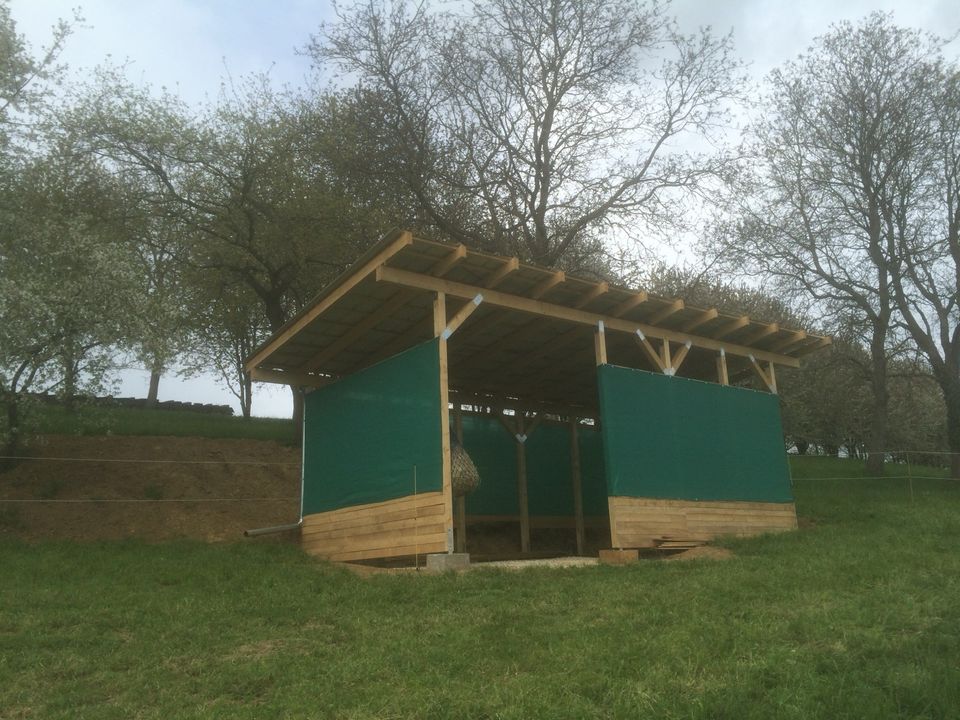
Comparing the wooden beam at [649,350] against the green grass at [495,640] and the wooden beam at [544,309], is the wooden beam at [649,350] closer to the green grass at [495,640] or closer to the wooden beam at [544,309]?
the wooden beam at [544,309]

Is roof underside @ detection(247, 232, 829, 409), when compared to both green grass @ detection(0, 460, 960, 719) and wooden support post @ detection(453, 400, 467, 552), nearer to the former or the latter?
wooden support post @ detection(453, 400, 467, 552)

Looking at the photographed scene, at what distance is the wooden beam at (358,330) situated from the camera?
9.66 m

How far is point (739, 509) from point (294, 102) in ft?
40.3

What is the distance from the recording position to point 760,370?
13.2 metres

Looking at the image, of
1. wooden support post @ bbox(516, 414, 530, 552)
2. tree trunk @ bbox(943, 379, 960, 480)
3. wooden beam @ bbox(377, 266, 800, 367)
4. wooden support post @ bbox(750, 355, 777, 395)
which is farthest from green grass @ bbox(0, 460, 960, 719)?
tree trunk @ bbox(943, 379, 960, 480)

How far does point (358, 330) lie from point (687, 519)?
522 cm

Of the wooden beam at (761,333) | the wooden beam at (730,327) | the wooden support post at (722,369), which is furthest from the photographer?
the wooden beam at (761,333)

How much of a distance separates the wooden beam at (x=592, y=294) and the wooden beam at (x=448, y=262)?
2190 mm

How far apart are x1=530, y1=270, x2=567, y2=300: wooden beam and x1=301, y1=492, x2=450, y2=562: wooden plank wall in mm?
3007

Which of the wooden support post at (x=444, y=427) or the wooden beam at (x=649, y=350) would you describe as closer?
the wooden support post at (x=444, y=427)

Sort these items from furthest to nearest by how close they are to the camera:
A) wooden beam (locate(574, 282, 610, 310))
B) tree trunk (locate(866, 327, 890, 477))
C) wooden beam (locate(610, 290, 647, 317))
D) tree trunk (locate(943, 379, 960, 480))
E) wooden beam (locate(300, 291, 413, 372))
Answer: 1. tree trunk (locate(943, 379, 960, 480))
2. tree trunk (locate(866, 327, 890, 477))
3. wooden beam (locate(610, 290, 647, 317))
4. wooden beam (locate(574, 282, 610, 310))
5. wooden beam (locate(300, 291, 413, 372))

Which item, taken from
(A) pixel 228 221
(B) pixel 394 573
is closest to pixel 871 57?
(A) pixel 228 221

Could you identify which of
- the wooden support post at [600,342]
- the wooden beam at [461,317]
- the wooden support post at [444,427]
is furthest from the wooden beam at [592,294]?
the wooden support post at [444,427]

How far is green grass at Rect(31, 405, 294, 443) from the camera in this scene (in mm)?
13125
